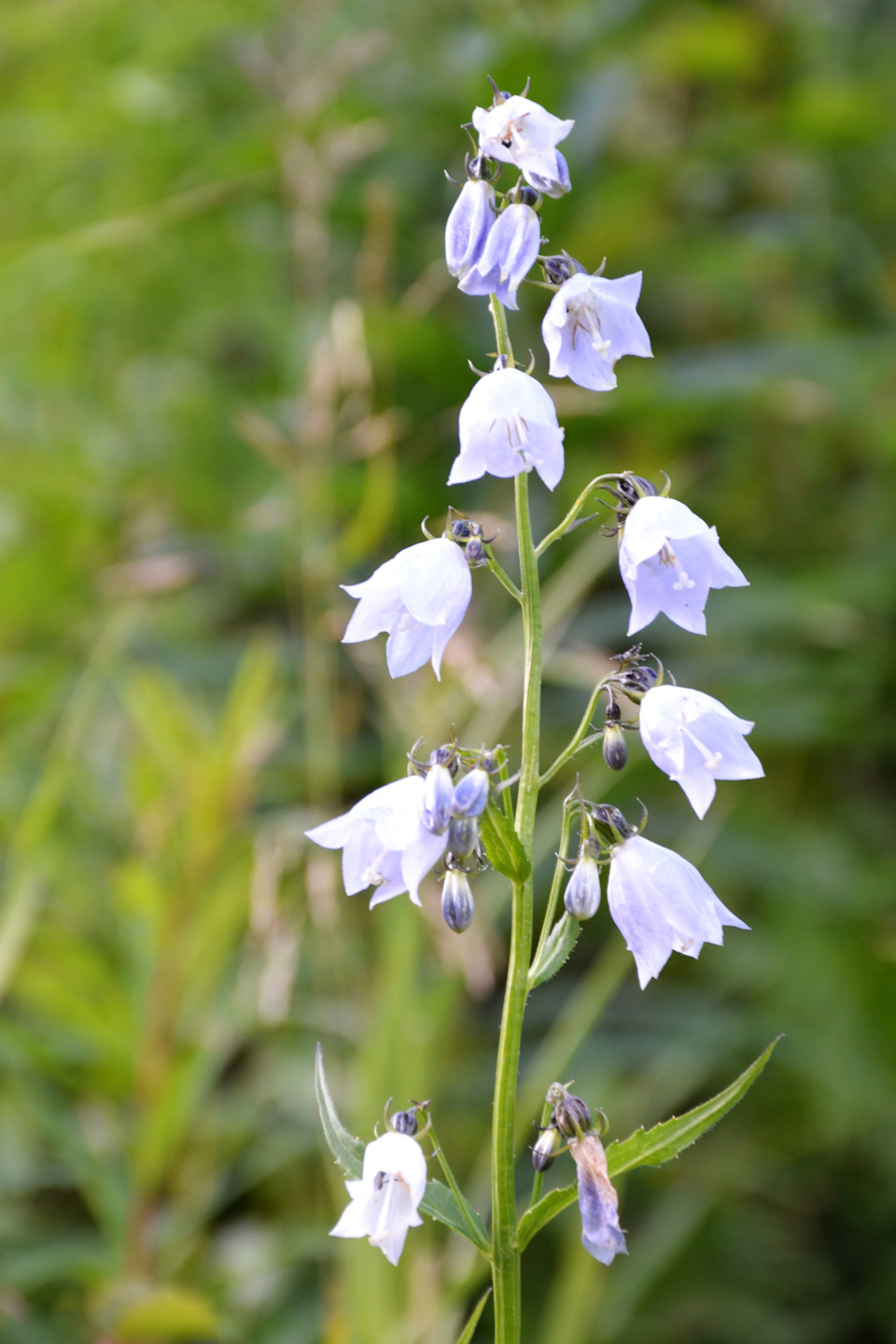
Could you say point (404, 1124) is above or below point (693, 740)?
below

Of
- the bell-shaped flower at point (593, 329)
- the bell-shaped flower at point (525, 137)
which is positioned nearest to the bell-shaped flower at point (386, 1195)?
the bell-shaped flower at point (593, 329)

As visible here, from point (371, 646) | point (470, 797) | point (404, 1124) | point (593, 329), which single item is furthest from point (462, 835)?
point (371, 646)

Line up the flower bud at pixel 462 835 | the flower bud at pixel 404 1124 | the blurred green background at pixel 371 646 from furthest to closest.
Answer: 1. the blurred green background at pixel 371 646
2. the flower bud at pixel 404 1124
3. the flower bud at pixel 462 835

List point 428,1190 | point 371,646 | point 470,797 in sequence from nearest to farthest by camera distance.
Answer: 1. point 470,797
2. point 428,1190
3. point 371,646

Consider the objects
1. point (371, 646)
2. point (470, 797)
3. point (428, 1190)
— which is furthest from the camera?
point (371, 646)

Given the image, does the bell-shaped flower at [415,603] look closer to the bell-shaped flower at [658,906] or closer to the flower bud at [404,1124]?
the bell-shaped flower at [658,906]

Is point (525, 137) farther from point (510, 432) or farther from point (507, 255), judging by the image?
point (510, 432)

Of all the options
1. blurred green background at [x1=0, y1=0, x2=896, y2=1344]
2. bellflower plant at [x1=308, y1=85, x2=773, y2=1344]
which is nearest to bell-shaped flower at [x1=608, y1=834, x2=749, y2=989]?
bellflower plant at [x1=308, y1=85, x2=773, y2=1344]
